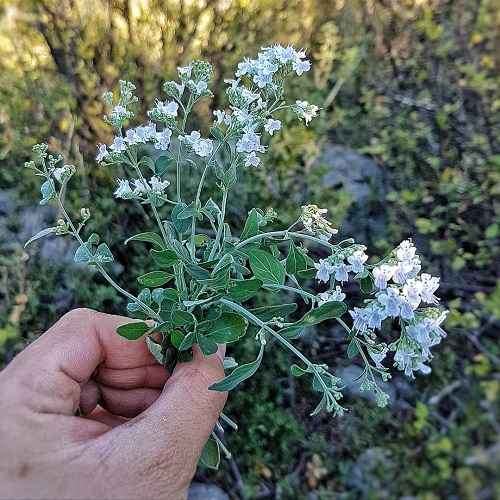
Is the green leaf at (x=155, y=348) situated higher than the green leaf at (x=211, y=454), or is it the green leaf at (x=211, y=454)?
the green leaf at (x=155, y=348)

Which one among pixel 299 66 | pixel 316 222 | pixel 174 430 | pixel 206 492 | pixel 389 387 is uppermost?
pixel 299 66

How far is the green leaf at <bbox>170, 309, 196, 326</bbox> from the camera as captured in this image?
0.85 m

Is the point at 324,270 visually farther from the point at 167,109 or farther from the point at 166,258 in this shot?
the point at 167,109

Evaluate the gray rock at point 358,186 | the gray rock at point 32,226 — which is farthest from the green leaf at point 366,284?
the gray rock at point 32,226

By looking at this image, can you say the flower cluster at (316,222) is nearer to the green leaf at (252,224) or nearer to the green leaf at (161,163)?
the green leaf at (252,224)

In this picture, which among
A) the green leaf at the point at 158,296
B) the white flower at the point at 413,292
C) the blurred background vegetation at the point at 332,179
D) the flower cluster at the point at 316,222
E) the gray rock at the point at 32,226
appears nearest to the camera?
the white flower at the point at 413,292

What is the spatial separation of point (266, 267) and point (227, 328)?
0.12 meters

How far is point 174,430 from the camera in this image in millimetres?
899

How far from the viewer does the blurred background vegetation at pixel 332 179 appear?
1817 millimetres

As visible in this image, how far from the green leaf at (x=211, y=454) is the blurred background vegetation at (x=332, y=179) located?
2.53 feet

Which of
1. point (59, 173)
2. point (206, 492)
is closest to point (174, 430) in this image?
point (59, 173)

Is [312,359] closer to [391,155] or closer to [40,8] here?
[391,155]

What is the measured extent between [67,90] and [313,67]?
3.48 feet

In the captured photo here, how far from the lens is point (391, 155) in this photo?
7.28 feet
